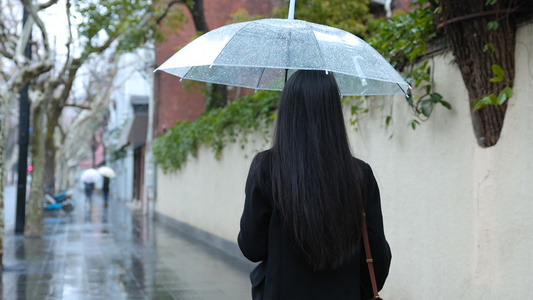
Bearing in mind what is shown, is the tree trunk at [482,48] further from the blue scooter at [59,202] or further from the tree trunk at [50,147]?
the blue scooter at [59,202]

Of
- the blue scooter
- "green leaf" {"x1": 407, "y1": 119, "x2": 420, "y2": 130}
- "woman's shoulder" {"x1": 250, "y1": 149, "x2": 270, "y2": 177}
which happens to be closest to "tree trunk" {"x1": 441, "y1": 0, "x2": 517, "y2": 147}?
"green leaf" {"x1": 407, "y1": 119, "x2": 420, "y2": 130}

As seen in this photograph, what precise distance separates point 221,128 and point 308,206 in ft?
35.0

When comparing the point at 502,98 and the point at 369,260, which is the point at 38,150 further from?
the point at 369,260

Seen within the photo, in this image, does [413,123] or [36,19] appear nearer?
[413,123]

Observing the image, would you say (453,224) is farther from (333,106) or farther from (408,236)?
(333,106)

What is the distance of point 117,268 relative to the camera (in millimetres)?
9773

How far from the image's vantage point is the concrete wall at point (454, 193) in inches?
175

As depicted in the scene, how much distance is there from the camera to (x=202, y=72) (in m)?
4.07

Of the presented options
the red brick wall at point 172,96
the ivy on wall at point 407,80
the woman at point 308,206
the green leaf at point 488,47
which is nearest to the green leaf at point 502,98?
the ivy on wall at point 407,80

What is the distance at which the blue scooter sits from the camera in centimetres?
2402

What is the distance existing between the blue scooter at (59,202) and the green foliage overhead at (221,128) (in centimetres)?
694

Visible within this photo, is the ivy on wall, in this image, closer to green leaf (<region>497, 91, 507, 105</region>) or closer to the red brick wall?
green leaf (<region>497, 91, 507, 105</region>)

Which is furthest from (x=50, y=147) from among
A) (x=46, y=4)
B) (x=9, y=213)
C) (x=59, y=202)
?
(x=46, y=4)

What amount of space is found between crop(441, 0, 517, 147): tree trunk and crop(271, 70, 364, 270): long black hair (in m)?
2.58
